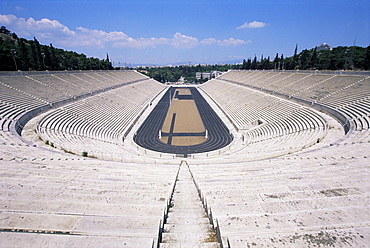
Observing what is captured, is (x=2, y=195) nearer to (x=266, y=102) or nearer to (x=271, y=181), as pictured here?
(x=271, y=181)

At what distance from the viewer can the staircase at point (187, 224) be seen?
13.4ft

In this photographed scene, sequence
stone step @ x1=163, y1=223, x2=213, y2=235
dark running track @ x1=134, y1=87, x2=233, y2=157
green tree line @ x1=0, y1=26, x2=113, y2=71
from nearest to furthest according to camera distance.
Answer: stone step @ x1=163, y1=223, x2=213, y2=235 < dark running track @ x1=134, y1=87, x2=233, y2=157 < green tree line @ x1=0, y1=26, x2=113, y2=71

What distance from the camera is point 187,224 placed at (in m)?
4.89

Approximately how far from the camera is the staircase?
410cm

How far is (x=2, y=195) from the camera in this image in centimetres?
538

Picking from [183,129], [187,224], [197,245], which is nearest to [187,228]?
[187,224]

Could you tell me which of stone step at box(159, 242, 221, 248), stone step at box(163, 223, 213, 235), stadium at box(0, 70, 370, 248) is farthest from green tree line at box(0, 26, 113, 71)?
stone step at box(159, 242, 221, 248)

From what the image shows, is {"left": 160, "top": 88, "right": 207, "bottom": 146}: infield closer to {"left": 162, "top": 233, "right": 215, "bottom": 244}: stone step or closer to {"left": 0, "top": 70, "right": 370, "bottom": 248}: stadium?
{"left": 0, "top": 70, "right": 370, "bottom": 248}: stadium

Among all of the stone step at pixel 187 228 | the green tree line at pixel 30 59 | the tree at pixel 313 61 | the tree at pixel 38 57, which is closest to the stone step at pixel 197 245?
the stone step at pixel 187 228

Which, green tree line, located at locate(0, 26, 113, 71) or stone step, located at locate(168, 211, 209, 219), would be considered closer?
stone step, located at locate(168, 211, 209, 219)

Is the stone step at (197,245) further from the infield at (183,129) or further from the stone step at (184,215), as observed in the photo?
the infield at (183,129)

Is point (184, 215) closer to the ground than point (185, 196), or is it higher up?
higher up

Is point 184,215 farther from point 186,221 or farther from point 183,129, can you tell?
point 183,129

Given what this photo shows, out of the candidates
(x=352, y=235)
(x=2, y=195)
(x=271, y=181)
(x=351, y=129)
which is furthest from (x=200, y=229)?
(x=351, y=129)
